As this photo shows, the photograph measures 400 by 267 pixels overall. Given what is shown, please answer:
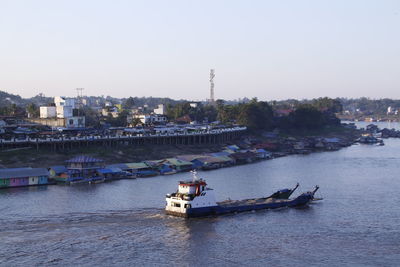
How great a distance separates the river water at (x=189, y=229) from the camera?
2834 centimetres

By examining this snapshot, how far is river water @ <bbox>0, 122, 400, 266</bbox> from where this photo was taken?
93.0 ft

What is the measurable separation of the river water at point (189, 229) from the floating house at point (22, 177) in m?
1.05

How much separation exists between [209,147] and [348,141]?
3632 centimetres

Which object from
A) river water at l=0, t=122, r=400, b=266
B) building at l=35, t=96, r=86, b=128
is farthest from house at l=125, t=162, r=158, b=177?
building at l=35, t=96, r=86, b=128

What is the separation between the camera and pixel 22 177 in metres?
46.9

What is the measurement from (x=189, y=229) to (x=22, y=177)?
63.6 ft

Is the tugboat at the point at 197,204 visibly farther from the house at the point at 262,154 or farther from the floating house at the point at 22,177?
the house at the point at 262,154

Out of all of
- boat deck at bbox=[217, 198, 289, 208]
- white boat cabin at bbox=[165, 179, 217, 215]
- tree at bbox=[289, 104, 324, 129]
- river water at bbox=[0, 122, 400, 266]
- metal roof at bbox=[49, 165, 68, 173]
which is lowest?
river water at bbox=[0, 122, 400, 266]

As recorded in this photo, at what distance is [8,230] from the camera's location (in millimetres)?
32219

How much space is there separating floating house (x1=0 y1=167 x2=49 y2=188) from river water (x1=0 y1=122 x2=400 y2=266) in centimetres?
105

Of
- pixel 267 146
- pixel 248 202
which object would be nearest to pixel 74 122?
pixel 267 146

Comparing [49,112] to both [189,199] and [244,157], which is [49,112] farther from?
[189,199]

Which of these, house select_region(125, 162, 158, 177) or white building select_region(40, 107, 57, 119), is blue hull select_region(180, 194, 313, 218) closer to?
house select_region(125, 162, 158, 177)

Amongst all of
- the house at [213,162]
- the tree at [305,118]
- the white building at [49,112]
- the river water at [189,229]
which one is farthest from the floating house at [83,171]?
the tree at [305,118]
